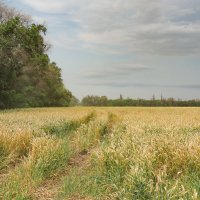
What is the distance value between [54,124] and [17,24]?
2327cm

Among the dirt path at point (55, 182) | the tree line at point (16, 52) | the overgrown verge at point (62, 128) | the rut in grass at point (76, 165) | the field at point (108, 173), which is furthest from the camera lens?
the tree line at point (16, 52)

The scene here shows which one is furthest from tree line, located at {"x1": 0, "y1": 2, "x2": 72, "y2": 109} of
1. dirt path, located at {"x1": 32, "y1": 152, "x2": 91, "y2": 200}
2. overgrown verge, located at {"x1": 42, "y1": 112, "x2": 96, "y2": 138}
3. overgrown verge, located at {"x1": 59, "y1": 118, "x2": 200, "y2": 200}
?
overgrown verge, located at {"x1": 59, "y1": 118, "x2": 200, "y2": 200}

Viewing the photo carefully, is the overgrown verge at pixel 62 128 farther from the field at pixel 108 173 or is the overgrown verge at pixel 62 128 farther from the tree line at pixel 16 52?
the tree line at pixel 16 52

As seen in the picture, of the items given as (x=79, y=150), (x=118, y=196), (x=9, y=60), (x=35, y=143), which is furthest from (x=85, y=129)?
(x=9, y=60)

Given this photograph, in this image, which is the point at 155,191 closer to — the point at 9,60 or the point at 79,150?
the point at 79,150

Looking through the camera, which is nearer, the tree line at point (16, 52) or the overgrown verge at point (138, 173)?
the overgrown verge at point (138, 173)

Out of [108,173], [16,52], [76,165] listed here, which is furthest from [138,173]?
[16,52]

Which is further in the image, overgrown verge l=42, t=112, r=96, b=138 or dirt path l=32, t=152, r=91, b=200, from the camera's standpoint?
overgrown verge l=42, t=112, r=96, b=138

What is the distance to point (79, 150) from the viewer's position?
1479cm

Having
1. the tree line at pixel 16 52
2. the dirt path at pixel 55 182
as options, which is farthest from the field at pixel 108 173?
the tree line at pixel 16 52

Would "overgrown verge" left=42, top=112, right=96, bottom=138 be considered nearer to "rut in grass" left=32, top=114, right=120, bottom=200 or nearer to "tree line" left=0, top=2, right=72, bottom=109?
"rut in grass" left=32, top=114, right=120, bottom=200

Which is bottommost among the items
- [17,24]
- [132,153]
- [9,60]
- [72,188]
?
[72,188]

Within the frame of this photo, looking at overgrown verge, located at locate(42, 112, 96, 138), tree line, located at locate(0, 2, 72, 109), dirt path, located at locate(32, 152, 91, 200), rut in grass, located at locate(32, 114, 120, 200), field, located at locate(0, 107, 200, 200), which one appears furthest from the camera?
tree line, located at locate(0, 2, 72, 109)

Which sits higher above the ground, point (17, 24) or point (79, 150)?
point (17, 24)
